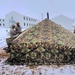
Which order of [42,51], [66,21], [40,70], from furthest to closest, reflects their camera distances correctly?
1. [66,21]
2. [42,51]
3. [40,70]

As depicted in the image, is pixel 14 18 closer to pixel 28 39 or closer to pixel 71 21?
pixel 71 21

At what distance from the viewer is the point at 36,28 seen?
14.7 ft

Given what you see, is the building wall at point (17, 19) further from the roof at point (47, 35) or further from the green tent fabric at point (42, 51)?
the green tent fabric at point (42, 51)

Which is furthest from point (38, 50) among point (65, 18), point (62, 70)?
point (65, 18)

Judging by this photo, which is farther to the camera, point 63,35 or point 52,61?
point 63,35

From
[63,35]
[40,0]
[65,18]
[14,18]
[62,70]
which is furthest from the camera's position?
[14,18]

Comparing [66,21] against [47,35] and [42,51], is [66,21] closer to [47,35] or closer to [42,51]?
[47,35]

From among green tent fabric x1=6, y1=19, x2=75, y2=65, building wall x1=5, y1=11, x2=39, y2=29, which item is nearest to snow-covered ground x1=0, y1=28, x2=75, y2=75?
green tent fabric x1=6, y1=19, x2=75, y2=65

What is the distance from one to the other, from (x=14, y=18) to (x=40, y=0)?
9188 millimetres

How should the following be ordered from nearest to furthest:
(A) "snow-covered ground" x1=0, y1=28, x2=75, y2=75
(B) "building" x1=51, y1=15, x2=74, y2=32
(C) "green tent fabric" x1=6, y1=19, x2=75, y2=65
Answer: (A) "snow-covered ground" x1=0, y1=28, x2=75, y2=75, (C) "green tent fabric" x1=6, y1=19, x2=75, y2=65, (B) "building" x1=51, y1=15, x2=74, y2=32

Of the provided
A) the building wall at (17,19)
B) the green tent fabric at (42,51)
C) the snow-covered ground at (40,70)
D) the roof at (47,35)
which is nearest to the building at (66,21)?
the building wall at (17,19)

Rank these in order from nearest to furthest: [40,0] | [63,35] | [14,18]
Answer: [63,35], [40,0], [14,18]

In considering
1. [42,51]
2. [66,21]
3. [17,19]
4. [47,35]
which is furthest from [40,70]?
[17,19]

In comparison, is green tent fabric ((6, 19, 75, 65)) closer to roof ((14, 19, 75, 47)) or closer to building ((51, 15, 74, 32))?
roof ((14, 19, 75, 47))
